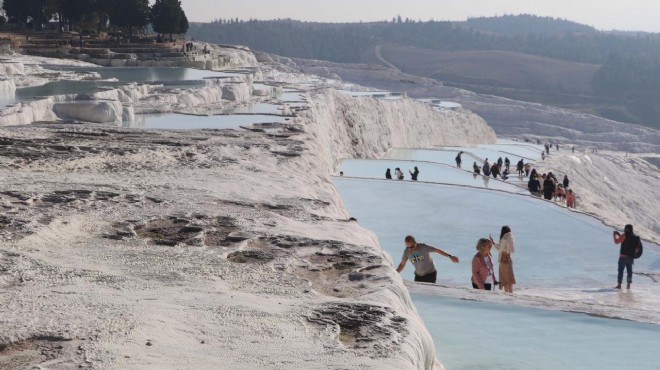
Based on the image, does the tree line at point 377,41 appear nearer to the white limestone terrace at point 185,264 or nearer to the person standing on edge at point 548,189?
the person standing on edge at point 548,189

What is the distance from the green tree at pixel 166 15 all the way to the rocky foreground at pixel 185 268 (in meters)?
28.3

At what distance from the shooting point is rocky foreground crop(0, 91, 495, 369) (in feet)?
10.2

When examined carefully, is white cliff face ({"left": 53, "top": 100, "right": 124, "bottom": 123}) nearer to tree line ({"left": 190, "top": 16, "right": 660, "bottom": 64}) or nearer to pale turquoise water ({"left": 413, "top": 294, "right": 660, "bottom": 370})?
pale turquoise water ({"left": 413, "top": 294, "right": 660, "bottom": 370})

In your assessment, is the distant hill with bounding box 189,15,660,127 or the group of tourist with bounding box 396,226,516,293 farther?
the distant hill with bounding box 189,15,660,127

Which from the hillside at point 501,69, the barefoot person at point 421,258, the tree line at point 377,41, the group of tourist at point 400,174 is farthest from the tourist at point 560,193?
the tree line at point 377,41

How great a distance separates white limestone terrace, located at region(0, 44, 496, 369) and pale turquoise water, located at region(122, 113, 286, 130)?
2403mm

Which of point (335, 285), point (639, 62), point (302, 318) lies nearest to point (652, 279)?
point (335, 285)

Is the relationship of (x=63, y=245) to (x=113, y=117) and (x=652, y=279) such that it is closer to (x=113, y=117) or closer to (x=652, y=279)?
(x=652, y=279)

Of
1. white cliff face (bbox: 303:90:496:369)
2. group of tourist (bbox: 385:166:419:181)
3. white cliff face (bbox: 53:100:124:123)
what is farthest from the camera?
group of tourist (bbox: 385:166:419:181)

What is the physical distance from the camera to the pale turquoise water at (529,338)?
14.0 ft

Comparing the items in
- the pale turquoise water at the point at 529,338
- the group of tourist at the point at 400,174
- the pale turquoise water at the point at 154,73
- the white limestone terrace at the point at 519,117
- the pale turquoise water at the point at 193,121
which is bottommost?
the white limestone terrace at the point at 519,117

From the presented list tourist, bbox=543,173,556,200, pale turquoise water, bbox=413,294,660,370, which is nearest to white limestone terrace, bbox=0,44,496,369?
pale turquoise water, bbox=413,294,660,370

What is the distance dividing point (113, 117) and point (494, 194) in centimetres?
501

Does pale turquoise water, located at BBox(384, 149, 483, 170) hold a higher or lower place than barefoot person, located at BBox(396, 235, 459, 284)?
lower
